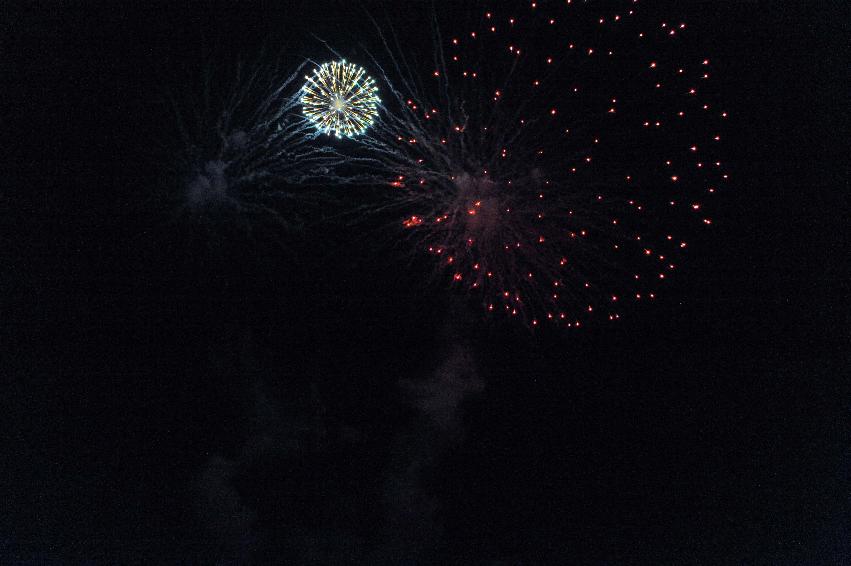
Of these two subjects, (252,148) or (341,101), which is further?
(252,148)

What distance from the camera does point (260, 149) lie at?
8.75m

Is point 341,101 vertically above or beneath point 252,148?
beneath

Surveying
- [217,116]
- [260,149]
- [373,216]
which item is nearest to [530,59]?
[373,216]

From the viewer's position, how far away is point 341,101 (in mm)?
8383

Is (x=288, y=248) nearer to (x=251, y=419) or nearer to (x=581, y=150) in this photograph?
(x=251, y=419)

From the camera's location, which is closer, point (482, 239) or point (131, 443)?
point (482, 239)

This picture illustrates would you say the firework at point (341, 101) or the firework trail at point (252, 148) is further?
the firework trail at point (252, 148)

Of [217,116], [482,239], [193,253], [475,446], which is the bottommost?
[475,446]

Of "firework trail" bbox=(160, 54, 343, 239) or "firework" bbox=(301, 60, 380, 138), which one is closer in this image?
"firework" bbox=(301, 60, 380, 138)

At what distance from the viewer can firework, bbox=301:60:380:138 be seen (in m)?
8.37

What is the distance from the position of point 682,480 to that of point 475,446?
4.71 meters

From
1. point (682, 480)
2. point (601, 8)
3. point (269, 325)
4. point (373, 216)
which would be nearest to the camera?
point (601, 8)

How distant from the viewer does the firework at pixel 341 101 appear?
27.5 feet

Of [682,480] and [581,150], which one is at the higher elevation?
[581,150]
